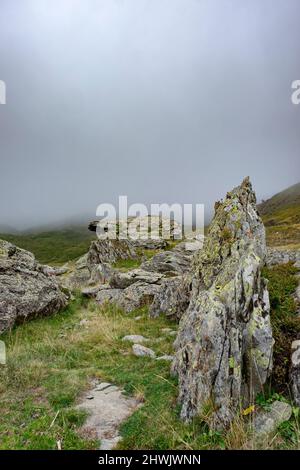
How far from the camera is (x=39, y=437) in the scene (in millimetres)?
7043

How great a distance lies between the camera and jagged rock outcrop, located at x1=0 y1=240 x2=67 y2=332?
625 inches

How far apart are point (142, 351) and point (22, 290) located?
29.0 ft

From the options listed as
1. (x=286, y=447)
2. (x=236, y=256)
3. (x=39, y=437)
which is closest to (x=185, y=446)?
(x=286, y=447)

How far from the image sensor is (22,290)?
17.3 meters

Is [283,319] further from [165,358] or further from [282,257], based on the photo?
[282,257]

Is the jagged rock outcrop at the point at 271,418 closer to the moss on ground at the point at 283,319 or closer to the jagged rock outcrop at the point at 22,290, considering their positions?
the moss on ground at the point at 283,319

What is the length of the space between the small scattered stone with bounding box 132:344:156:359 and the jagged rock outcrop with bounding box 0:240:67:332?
702 centimetres

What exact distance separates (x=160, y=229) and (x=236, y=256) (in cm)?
Answer: 5459

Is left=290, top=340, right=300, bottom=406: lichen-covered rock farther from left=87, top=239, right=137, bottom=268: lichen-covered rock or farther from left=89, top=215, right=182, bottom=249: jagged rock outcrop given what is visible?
left=89, top=215, right=182, bottom=249: jagged rock outcrop

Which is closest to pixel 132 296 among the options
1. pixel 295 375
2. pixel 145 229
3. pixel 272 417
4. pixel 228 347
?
pixel 228 347

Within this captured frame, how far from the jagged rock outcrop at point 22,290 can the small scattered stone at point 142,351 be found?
7.02m

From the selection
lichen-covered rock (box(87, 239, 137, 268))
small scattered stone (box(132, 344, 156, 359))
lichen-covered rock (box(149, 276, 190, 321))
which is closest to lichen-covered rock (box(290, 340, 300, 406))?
small scattered stone (box(132, 344, 156, 359))

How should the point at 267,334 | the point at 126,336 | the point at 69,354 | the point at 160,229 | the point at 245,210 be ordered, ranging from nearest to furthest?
the point at 267,334
the point at 69,354
the point at 126,336
the point at 245,210
the point at 160,229
